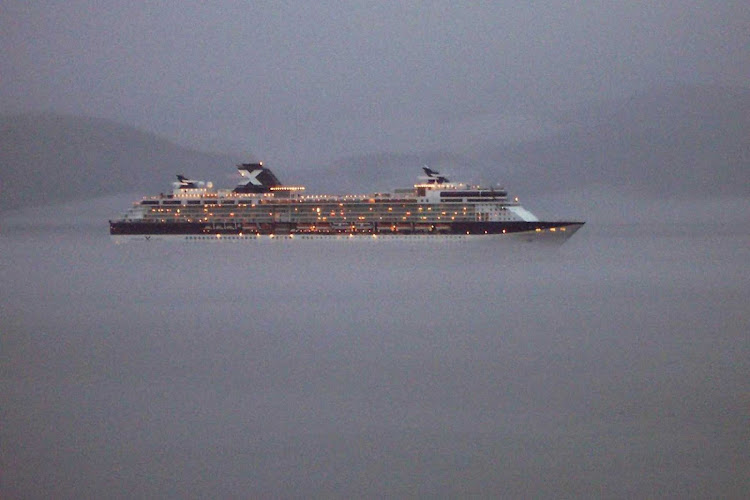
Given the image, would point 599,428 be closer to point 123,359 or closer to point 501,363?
point 501,363

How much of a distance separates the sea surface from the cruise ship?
1255 cm

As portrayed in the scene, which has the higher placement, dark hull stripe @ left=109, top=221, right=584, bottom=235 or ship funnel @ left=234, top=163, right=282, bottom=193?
ship funnel @ left=234, top=163, right=282, bottom=193

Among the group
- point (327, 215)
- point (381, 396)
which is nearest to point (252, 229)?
point (327, 215)

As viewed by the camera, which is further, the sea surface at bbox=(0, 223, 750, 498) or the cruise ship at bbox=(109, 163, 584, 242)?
the cruise ship at bbox=(109, 163, 584, 242)

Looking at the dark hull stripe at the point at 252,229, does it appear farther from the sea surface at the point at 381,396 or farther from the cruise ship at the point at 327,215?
the sea surface at the point at 381,396

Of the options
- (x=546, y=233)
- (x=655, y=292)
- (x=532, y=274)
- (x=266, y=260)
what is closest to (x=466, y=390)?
(x=655, y=292)

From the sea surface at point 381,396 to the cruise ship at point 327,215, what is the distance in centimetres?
1255

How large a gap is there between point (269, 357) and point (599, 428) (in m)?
4.79

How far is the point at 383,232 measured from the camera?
104 feet

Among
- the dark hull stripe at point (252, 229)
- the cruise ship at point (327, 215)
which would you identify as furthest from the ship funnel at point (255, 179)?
the dark hull stripe at point (252, 229)

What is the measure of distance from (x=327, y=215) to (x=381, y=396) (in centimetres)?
2359

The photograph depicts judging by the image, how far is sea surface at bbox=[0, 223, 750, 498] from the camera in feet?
21.8

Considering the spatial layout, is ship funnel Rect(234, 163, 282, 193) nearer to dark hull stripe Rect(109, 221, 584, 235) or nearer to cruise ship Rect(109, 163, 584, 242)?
cruise ship Rect(109, 163, 584, 242)

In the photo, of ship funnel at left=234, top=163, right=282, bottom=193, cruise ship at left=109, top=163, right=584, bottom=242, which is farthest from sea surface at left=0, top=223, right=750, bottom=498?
ship funnel at left=234, top=163, right=282, bottom=193
